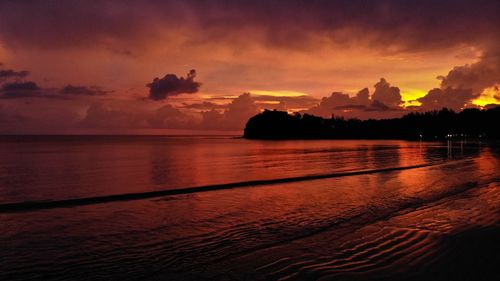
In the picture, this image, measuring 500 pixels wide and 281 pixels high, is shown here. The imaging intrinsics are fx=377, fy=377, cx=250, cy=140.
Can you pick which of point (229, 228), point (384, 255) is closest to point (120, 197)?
point (229, 228)

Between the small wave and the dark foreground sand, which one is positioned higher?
the dark foreground sand

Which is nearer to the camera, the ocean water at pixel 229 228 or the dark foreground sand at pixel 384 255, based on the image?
the dark foreground sand at pixel 384 255

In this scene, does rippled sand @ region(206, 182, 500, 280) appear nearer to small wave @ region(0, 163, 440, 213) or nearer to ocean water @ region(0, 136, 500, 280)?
ocean water @ region(0, 136, 500, 280)

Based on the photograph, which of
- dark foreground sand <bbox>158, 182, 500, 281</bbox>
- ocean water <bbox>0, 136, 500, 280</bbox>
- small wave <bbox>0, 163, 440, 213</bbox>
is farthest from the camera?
small wave <bbox>0, 163, 440, 213</bbox>

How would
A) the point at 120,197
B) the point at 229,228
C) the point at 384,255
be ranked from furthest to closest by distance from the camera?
the point at 120,197
the point at 229,228
the point at 384,255

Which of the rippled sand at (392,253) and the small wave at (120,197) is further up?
the rippled sand at (392,253)

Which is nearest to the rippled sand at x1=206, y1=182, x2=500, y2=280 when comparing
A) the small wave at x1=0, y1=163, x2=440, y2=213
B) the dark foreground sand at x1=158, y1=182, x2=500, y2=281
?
the dark foreground sand at x1=158, y1=182, x2=500, y2=281

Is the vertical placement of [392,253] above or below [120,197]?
above

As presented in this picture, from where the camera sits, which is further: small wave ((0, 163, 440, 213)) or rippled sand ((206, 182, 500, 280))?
small wave ((0, 163, 440, 213))

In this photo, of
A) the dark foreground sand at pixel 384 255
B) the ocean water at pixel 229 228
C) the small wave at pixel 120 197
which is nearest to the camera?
the dark foreground sand at pixel 384 255

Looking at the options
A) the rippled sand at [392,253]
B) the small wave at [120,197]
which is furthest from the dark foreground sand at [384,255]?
the small wave at [120,197]

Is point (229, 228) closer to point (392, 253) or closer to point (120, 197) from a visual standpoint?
point (392, 253)

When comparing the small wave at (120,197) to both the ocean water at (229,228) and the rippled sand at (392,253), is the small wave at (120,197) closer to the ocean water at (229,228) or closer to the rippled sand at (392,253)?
the ocean water at (229,228)

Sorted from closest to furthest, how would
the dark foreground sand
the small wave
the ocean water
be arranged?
the dark foreground sand < the ocean water < the small wave
